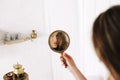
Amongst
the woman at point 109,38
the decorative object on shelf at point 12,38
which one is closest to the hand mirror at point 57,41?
the decorative object on shelf at point 12,38

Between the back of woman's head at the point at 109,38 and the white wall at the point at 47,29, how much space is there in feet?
1.83

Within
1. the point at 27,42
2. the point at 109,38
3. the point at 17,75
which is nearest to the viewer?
the point at 109,38

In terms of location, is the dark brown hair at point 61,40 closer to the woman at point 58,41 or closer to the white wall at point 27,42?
the woman at point 58,41

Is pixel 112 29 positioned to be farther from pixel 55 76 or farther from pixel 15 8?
pixel 55 76

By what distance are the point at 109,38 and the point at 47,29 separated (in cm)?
65

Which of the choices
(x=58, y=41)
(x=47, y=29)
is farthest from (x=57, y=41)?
(x=47, y=29)

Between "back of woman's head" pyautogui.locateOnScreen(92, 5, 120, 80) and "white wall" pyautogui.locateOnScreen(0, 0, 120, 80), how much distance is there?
559 millimetres

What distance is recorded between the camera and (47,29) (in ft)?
3.96

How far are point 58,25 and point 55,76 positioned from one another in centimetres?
33

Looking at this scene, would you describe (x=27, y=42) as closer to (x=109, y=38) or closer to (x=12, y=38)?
(x=12, y=38)

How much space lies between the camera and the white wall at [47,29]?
1.10 meters

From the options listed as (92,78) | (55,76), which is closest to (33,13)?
(55,76)

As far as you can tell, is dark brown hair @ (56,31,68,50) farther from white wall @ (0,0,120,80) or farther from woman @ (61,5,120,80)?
woman @ (61,5,120,80)

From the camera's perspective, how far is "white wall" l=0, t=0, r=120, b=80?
1.10 m
